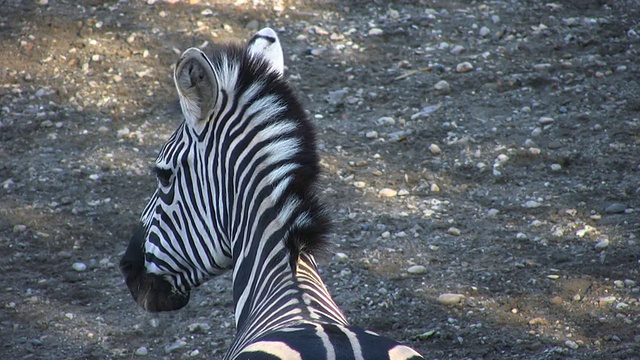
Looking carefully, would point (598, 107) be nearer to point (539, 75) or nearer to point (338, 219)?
point (539, 75)

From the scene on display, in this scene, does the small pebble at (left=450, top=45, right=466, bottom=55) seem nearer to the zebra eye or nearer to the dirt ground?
the dirt ground

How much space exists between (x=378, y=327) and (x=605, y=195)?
213 cm

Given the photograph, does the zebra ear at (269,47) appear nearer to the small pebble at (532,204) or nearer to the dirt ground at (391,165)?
the dirt ground at (391,165)

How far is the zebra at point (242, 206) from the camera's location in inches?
102

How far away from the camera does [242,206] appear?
9.21 ft

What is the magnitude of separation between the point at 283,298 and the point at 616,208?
135 inches

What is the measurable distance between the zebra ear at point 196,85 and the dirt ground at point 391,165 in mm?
1980

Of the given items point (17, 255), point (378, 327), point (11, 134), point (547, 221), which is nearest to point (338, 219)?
point (378, 327)

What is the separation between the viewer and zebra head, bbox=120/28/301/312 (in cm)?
282

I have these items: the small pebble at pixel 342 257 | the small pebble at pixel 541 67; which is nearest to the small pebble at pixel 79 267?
the small pebble at pixel 342 257

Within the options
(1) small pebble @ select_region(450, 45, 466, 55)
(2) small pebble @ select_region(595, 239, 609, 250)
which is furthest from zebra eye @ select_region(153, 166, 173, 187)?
(1) small pebble @ select_region(450, 45, 466, 55)

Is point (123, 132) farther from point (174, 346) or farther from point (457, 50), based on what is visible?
point (457, 50)

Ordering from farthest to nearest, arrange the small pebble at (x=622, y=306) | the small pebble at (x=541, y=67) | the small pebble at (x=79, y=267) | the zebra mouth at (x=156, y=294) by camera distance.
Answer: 1. the small pebble at (x=541, y=67)
2. the small pebble at (x=79, y=267)
3. the small pebble at (x=622, y=306)
4. the zebra mouth at (x=156, y=294)

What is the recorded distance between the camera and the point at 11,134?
6.39 m
